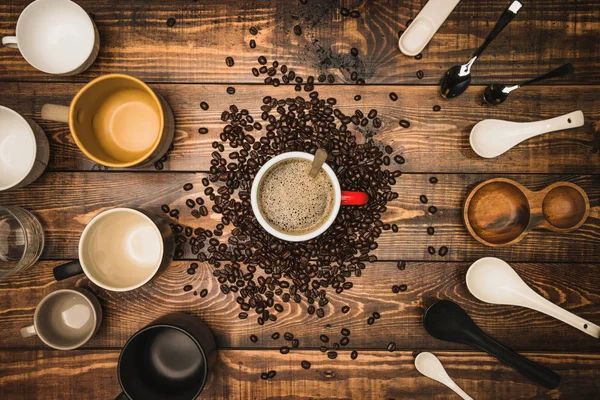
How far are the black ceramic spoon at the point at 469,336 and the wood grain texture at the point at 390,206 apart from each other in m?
0.14

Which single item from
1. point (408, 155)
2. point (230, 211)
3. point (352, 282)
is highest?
point (408, 155)

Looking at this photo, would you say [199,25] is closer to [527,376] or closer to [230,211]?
[230,211]

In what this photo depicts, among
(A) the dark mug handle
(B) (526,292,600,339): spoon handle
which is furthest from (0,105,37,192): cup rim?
(B) (526,292,600,339): spoon handle

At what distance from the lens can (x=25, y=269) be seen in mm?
1087

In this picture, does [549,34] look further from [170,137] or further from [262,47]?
[170,137]

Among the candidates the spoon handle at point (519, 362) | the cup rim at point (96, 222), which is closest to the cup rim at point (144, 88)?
the cup rim at point (96, 222)

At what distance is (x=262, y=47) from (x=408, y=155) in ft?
1.59

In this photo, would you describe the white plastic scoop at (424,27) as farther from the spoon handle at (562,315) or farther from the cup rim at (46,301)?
the cup rim at (46,301)

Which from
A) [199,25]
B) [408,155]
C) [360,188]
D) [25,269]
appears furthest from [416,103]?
[25,269]

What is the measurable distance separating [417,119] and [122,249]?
33.1 inches

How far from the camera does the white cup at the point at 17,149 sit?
105 cm

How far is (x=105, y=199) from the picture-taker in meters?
1.10

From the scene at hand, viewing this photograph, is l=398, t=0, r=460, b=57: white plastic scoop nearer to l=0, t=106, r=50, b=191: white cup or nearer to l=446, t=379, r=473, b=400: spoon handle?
l=446, t=379, r=473, b=400: spoon handle

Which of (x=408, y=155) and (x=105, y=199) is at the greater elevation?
(x=408, y=155)
